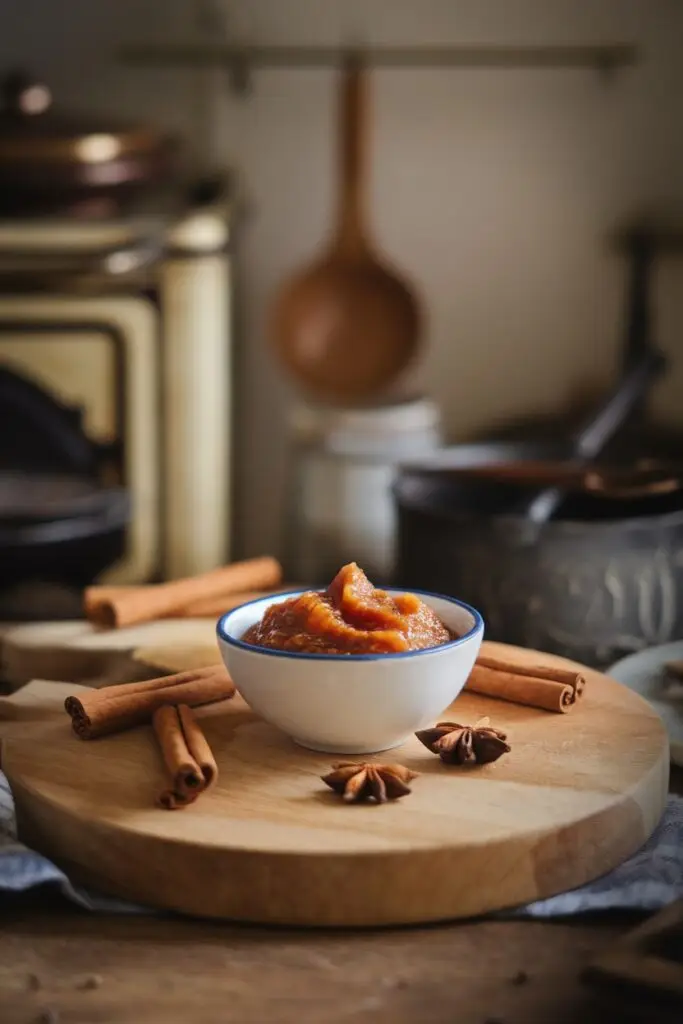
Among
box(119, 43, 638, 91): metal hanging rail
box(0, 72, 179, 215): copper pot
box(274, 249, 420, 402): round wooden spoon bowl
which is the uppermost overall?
box(119, 43, 638, 91): metal hanging rail

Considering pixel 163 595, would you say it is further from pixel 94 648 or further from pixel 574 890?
pixel 574 890

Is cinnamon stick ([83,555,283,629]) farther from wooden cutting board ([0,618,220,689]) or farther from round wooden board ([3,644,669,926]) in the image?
round wooden board ([3,644,669,926])

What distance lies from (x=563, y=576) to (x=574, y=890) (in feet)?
1.38

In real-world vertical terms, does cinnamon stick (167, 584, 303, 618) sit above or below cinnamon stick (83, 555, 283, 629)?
below

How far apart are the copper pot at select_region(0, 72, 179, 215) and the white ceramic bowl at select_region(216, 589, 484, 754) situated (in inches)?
63.0

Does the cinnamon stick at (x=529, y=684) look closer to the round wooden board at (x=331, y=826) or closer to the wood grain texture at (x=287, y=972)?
the round wooden board at (x=331, y=826)

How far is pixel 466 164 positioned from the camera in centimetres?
300

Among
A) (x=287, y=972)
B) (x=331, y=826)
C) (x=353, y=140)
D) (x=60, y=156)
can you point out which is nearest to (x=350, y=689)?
(x=331, y=826)

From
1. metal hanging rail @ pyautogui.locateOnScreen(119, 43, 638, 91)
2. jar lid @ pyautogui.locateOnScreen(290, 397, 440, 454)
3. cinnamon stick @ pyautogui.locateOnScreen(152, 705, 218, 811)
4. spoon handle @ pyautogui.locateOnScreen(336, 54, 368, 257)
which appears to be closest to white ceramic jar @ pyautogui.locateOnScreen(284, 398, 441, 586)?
jar lid @ pyautogui.locateOnScreen(290, 397, 440, 454)

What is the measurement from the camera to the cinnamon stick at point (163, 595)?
4.67 ft

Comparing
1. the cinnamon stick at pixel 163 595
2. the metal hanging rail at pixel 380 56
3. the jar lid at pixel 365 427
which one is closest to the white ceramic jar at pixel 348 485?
the jar lid at pixel 365 427

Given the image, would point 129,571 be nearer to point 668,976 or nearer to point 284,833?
point 284,833

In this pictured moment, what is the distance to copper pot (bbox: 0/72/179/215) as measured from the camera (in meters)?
2.47

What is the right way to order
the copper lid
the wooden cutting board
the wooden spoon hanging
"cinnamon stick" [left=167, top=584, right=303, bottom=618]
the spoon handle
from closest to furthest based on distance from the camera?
1. the wooden cutting board
2. "cinnamon stick" [left=167, top=584, right=303, bottom=618]
3. the copper lid
4. the spoon handle
5. the wooden spoon hanging
